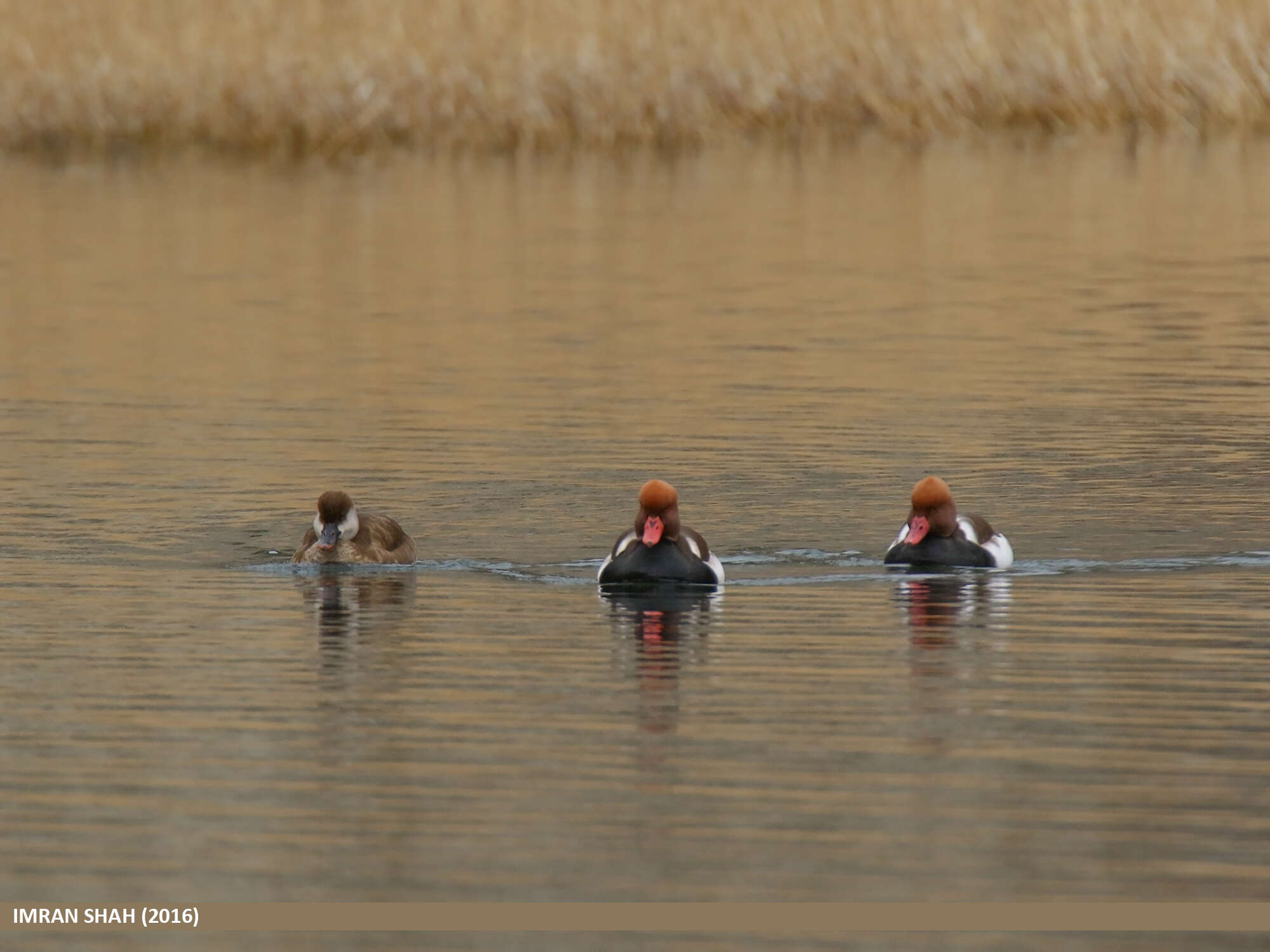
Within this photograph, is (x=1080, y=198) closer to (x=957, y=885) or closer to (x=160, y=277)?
(x=160, y=277)

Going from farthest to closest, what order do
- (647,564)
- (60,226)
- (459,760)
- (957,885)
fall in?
(60,226)
(647,564)
(459,760)
(957,885)

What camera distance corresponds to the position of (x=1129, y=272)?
2866 centimetres

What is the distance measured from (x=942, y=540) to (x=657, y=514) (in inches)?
63.7

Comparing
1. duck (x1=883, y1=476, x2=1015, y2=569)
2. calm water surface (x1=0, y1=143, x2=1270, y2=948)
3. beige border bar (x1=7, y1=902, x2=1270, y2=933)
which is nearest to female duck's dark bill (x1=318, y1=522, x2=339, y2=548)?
calm water surface (x1=0, y1=143, x2=1270, y2=948)

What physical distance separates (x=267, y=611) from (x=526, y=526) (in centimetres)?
272

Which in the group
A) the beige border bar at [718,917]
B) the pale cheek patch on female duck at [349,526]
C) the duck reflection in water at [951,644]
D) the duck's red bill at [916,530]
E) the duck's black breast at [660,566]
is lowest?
the beige border bar at [718,917]

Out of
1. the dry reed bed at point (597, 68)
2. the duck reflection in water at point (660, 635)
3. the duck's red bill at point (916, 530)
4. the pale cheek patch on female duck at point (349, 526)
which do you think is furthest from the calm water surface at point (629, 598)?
the dry reed bed at point (597, 68)

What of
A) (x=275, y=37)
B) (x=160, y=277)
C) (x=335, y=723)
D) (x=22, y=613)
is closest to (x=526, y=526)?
(x=22, y=613)

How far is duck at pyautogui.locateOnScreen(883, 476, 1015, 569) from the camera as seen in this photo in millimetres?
14570

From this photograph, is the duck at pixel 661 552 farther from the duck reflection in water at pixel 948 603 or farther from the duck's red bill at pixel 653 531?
the duck reflection in water at pixel 948 603

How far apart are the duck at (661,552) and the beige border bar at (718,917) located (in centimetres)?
587

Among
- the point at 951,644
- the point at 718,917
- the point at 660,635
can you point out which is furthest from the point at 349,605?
the point at 718,917

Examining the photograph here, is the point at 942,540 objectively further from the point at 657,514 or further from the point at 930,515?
the point at 657,514

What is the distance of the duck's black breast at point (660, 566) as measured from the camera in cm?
1411
